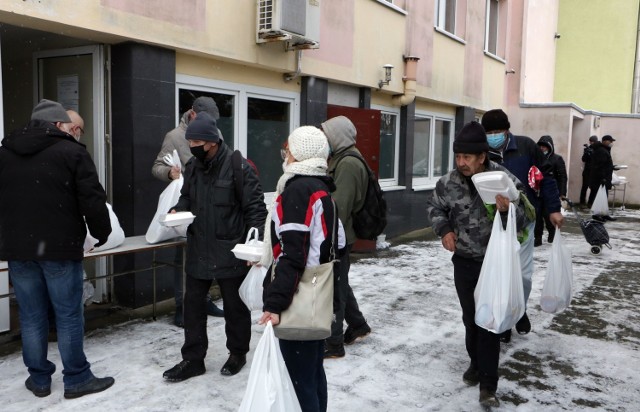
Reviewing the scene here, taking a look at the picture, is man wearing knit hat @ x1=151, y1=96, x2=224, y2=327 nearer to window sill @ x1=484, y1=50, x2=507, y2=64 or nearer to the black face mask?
the black face mask

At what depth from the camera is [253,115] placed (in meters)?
6.71

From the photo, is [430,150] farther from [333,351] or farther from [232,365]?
[232,365]

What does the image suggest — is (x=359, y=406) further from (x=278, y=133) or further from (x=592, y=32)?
(x=592, y=32)

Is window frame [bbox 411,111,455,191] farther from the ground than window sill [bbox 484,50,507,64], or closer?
closer

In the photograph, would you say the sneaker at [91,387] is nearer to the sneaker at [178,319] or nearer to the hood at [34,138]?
the sneaker at [178,319]

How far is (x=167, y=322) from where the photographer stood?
500 cm

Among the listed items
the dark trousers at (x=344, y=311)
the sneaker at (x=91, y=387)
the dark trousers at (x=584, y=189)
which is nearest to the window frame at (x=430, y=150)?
the dark trousers at (x=584, y=189)

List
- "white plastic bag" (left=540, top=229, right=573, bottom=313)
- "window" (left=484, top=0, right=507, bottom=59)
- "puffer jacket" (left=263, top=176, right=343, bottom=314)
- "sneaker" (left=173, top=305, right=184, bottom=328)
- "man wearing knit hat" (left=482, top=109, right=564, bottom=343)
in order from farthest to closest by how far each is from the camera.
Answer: "window" (left=484, top=0, right=507, bottom=59), "sneaker" (left=173, top=305, right=184, bottom=328), "white plastic bag" (left=540, top=229, right=573, bottom=313), "man wearing knit hat" (left=482, top=109, right=564, bottom=343), "puffer jacket" (left=263, top=176, right=343, bottom=314)

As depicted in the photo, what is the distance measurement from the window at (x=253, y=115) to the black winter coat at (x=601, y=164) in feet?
33.0

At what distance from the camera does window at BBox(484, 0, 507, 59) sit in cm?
1413

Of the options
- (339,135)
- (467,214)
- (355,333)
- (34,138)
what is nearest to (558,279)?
(467,214)

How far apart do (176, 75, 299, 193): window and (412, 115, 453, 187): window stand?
4285 mm

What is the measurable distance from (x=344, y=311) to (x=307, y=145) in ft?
6.47

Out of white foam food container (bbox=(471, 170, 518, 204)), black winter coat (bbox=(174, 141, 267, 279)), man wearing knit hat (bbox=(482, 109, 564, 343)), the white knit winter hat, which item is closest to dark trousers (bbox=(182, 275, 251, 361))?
black winter coat (bbox=(174, 141, 267, 279))
